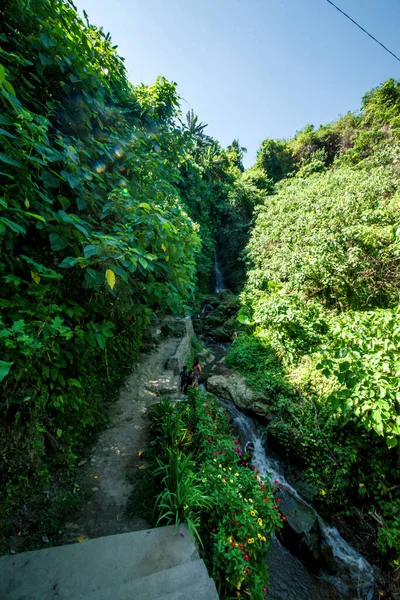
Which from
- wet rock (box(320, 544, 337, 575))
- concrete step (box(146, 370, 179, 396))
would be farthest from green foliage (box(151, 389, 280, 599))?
wet rock (box(320, 544, 337, 575))

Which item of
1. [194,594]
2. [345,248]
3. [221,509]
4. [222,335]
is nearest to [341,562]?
[221,509]

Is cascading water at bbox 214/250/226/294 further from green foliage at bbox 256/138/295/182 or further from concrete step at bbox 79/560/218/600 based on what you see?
concrete step at bbox 79/560/218/600

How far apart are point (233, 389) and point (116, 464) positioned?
178 inches

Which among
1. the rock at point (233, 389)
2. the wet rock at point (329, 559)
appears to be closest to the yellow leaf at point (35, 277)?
the wet rock at point (329, 559)

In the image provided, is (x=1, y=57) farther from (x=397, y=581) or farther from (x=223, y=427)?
(x=397, y=581)

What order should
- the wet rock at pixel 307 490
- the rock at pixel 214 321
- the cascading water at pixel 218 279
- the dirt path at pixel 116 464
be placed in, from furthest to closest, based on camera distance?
the cascading water at pixel 218 279, the rock at pixel 214 321, the wet rock at pixel 307 490, the dirt path at pixel 116 464

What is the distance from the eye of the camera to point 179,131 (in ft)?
14.2

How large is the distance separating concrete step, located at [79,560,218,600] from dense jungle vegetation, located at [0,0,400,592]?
4.06 ft

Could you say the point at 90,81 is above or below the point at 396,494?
above

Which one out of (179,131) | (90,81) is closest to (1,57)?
(90,81)

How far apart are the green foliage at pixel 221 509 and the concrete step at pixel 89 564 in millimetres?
249

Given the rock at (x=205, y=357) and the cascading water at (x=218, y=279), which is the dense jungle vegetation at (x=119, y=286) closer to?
the rock at (x=205, y=357)

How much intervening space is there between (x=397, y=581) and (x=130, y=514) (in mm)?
4626

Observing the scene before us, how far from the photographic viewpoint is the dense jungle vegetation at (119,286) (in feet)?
7.12
